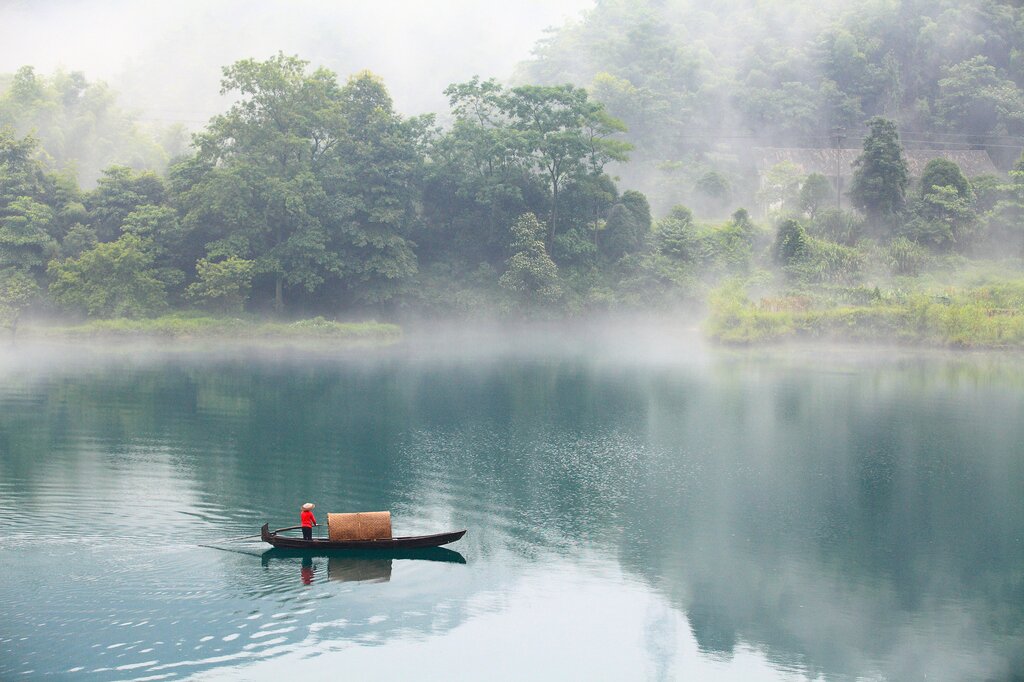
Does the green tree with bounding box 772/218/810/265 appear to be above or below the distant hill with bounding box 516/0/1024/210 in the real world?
below

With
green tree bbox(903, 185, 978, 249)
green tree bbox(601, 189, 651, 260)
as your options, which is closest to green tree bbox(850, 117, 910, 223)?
green tree bbox(903, 185, 978, 249)

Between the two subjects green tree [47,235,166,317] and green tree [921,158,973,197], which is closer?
green tree [47,235,166,317]

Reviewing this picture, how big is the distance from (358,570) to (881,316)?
42.6 m

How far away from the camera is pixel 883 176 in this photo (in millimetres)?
67375

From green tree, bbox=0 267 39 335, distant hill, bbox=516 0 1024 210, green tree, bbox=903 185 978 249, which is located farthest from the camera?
distant hill, bbox=516 0 1024 210

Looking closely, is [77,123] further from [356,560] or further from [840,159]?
[356,560]

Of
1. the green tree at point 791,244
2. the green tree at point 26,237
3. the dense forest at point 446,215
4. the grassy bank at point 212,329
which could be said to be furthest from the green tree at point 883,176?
the green tree at point 26,237

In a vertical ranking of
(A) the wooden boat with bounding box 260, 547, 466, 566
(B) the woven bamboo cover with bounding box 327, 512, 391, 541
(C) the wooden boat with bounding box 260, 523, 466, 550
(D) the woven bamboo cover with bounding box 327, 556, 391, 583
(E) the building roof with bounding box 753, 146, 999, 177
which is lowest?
(D) the woven bamboo cover with bounding box 327, 556, 391, 583

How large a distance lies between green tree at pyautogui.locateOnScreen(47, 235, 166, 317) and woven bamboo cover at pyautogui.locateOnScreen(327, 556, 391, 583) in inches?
1598

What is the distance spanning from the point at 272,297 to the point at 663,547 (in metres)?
44.7

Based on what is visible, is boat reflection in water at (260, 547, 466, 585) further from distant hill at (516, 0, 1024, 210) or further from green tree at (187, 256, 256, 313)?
distant hill at (516, 0, 1024, 210)

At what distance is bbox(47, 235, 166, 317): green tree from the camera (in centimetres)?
5562

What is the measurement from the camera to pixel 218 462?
28.2m

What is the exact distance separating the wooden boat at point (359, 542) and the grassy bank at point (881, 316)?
38.6 metres
